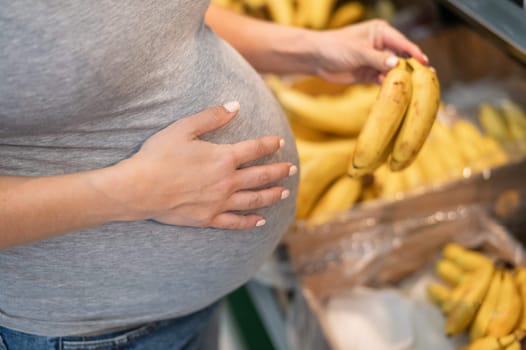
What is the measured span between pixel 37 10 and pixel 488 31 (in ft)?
2.01

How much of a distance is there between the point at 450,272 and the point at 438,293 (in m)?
0.06

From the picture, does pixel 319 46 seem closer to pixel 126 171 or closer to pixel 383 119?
pixel 383 119

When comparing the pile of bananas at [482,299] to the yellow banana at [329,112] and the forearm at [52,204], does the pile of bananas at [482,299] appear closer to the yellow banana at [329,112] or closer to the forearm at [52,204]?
the yellow banana at [329,112]

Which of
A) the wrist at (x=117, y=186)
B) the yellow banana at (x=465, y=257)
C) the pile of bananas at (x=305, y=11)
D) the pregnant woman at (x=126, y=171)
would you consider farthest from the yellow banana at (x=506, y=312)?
the pile of bananas at (x=305, y=11)

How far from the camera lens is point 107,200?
0.73m

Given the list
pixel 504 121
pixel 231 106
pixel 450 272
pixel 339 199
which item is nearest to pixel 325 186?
pixel 339 199

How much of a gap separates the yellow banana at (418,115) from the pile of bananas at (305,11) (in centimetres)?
109

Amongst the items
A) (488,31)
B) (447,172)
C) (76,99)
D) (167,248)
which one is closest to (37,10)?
(76,99)

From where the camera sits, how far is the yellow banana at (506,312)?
110 cm

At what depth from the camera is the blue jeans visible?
90 centimetres

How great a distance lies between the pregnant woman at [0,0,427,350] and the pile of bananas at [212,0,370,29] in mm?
1159

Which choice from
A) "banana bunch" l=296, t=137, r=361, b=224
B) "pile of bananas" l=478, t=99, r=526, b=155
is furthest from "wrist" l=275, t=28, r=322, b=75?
"pile of bananas" l=478, t=99, r=526, b=155

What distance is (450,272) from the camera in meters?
1.34

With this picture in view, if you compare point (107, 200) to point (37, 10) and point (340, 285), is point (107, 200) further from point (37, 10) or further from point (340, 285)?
point (340, 285)
